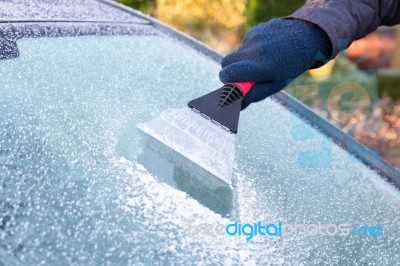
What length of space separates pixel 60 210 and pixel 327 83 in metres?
5.03

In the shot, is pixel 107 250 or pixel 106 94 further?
pixel 106 94

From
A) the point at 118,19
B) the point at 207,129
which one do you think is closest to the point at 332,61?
the point at 118,19

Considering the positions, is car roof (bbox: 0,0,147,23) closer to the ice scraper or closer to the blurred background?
the ice scraper

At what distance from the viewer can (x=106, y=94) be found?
1311 mm

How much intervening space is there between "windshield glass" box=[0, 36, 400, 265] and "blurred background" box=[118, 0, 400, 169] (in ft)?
11.3

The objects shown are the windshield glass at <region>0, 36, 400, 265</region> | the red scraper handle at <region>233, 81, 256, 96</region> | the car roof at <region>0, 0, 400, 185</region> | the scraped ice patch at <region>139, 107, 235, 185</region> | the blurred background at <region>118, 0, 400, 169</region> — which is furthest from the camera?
the blurred background at <region>118, 0, 400, 169</region>

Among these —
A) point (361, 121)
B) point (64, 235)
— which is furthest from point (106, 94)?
point (361, 121)

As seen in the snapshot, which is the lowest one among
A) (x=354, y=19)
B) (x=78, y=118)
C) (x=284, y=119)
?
(x=284, y=119)

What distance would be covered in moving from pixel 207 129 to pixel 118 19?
31.0 inches

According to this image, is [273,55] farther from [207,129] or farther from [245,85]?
[207,129]

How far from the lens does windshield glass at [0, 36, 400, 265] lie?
2.91 ft

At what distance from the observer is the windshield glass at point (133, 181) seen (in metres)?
0.89

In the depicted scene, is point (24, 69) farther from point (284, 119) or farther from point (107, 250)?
point (284, 119)

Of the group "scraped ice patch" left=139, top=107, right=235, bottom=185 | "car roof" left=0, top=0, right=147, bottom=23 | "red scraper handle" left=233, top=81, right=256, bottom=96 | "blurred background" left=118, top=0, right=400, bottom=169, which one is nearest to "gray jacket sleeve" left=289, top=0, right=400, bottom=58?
"red scraper handle" left=233, top=81, right=256, bottom=96
